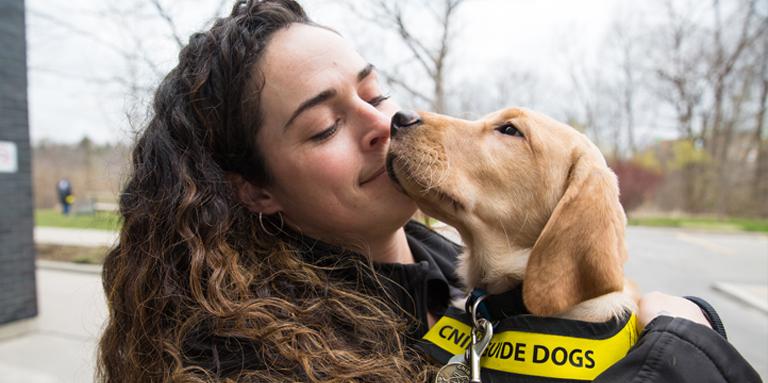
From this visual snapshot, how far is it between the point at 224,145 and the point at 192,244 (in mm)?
454

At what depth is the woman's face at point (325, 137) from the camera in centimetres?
182

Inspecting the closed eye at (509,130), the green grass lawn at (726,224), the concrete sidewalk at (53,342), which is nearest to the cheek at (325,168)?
the closed eye at (509,130)

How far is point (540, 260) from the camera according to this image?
5.52 feet

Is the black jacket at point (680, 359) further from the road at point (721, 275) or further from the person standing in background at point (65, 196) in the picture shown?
the person standing in background at point (65, 196)

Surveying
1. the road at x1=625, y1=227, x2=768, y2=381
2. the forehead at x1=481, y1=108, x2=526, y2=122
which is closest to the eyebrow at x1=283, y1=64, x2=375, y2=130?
the forehead at x1=481, y1=108, x2=526, y2=122

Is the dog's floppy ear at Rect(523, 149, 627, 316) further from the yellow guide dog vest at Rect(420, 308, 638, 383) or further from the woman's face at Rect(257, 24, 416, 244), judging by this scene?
the woman's face at Rect(257, 24, 416, 244)

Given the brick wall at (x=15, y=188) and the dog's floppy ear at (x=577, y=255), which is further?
the brick wall at (x=15, y=188)

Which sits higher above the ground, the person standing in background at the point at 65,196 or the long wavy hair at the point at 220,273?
the long wavy hair at the point at 220,273

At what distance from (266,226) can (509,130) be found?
1.15m

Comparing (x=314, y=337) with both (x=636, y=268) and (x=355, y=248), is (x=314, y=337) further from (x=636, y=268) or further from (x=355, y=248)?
(x=636, y=268)

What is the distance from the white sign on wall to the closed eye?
5963 millimetres

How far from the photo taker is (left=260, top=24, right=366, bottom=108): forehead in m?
1.81

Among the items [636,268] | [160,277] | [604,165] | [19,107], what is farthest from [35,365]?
[636,268]

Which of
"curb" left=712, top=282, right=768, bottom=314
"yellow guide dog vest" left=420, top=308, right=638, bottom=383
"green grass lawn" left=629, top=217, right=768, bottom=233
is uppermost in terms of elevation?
"yellow guide dog vest" left=420, top=308, right=638, bottom=383
